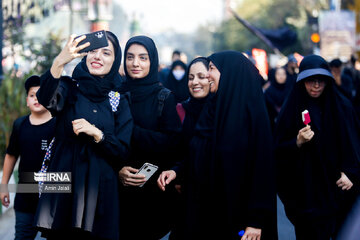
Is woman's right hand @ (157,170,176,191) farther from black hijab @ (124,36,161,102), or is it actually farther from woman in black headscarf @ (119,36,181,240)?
black hijab @ (124,36,161,102)

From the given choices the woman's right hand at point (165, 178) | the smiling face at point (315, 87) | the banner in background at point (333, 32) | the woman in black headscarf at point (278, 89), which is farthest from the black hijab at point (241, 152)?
the banner in background at point (333, 32)

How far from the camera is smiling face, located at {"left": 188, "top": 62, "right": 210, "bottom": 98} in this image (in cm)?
512

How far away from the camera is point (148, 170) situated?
404 cm

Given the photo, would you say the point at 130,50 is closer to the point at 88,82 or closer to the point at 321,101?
the point at 88,82

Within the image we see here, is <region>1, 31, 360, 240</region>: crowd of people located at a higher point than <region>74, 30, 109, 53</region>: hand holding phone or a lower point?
lower

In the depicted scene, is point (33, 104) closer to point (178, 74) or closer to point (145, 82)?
point (145, 82)

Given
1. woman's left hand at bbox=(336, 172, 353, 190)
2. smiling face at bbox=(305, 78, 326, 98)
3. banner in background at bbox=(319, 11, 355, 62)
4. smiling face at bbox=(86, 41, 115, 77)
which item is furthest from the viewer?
banner in background at bbox=(319, 11, 355, 62)

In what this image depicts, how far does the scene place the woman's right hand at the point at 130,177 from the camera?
390cm

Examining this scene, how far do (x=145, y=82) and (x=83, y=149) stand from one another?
94cm

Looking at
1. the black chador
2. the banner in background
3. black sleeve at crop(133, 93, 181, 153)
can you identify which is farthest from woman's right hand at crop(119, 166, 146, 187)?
the banner in background

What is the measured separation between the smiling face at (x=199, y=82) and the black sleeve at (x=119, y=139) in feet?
4.68

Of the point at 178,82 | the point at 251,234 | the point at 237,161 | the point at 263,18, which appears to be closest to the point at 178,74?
the point at 178,82

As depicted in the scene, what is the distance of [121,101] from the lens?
12.3 ft

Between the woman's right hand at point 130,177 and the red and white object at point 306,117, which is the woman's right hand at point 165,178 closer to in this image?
the woman's right hand at point 130,177
